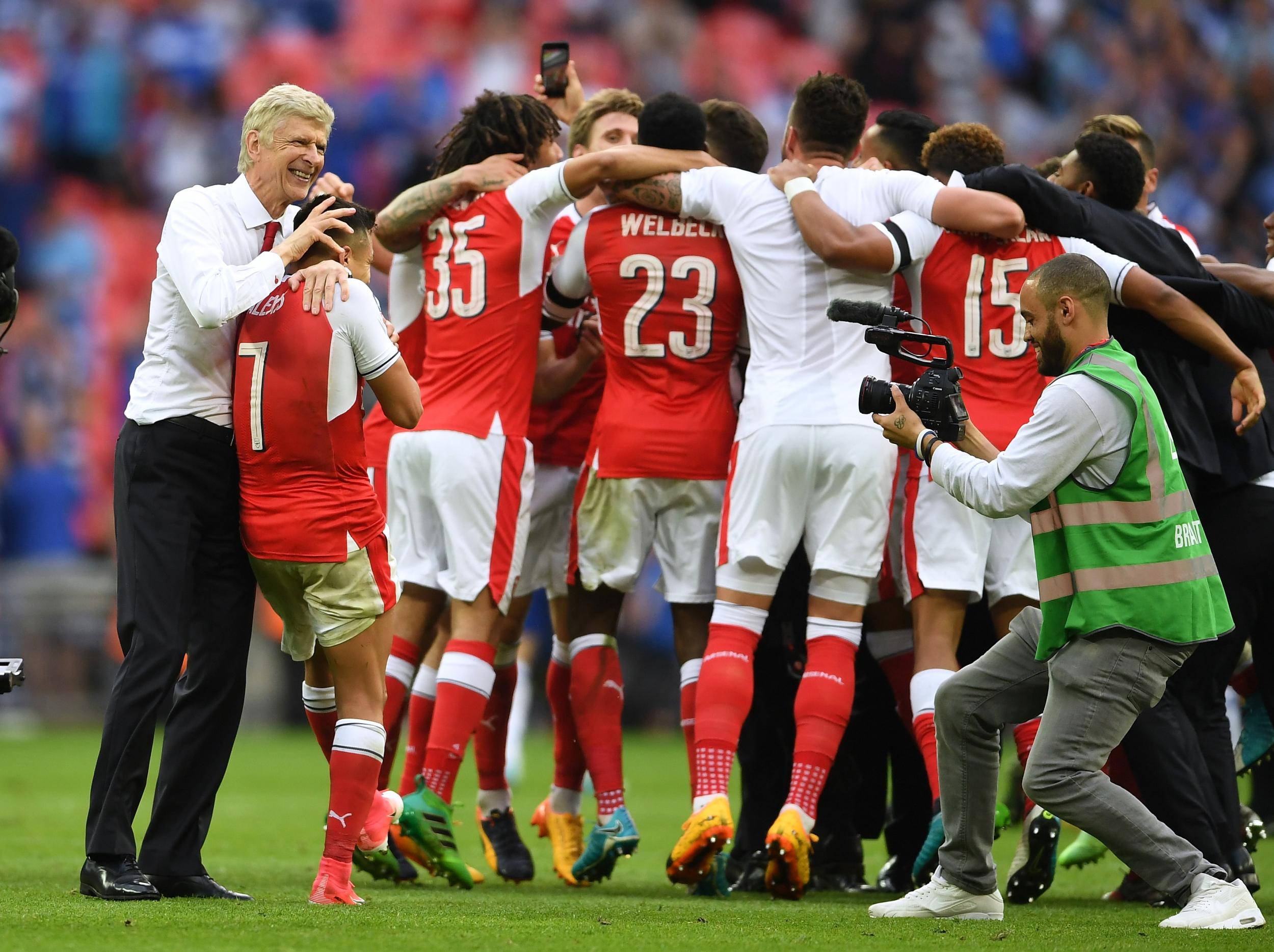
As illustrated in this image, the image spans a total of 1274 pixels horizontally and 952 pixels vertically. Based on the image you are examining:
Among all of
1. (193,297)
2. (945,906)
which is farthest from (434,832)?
(193,297)

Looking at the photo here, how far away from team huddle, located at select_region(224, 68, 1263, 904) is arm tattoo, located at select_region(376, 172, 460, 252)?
0.5 inches

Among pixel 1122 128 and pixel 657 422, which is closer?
→ pixel 657 422

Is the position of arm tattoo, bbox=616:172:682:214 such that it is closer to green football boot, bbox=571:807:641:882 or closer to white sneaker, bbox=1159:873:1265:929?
green football boot, bbox=571:807:641:882

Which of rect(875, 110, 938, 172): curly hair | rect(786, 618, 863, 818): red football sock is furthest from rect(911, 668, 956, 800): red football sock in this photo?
rect(875, 110, 938, 172): curly hair

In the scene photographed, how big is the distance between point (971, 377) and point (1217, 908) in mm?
2163

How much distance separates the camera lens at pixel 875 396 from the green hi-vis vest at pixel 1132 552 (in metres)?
0.56

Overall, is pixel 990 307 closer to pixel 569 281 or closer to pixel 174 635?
pixel 569 281

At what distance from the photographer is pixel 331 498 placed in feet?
17.1

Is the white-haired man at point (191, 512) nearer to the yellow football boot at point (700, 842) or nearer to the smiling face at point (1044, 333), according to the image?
the yellow football boot at point (700, 842)

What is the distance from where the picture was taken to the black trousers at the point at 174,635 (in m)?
5.14

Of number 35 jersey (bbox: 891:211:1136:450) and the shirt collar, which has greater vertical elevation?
the shirt collar

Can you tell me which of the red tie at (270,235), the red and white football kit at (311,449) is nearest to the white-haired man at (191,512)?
the red tie at (270,235)

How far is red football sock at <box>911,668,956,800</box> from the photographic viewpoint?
234 inches

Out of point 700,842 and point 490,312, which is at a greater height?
point 490,312
